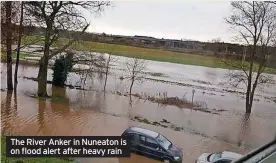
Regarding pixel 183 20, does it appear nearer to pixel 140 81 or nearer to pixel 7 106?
pixel 140 81

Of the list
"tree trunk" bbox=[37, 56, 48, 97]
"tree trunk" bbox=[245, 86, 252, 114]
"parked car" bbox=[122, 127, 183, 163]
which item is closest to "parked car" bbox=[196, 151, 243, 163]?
"parked car" bbox=[122, 127, 183, 163]

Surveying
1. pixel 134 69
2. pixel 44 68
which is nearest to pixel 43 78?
pixel 44 68

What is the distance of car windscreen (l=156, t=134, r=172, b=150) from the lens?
1317 mm

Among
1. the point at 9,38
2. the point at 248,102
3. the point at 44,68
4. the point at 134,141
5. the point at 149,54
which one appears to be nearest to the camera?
the point at 9,38

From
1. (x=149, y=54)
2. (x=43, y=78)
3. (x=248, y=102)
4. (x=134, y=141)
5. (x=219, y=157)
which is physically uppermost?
(x=149, y=54)

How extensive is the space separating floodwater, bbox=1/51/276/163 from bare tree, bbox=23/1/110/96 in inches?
1.6

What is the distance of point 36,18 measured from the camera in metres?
1.05

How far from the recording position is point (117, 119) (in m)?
1.33

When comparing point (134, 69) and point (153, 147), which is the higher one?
point (134, 69)

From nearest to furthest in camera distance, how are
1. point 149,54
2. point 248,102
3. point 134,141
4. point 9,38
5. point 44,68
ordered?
point 9,38, point 44,68, point 134,141, point 149,54, point 248,102

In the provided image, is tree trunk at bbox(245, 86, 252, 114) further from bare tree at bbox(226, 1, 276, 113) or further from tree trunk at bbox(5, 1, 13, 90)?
tree trunk at bbox(5, 1, 13, 90)

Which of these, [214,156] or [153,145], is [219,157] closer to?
[214,156]
